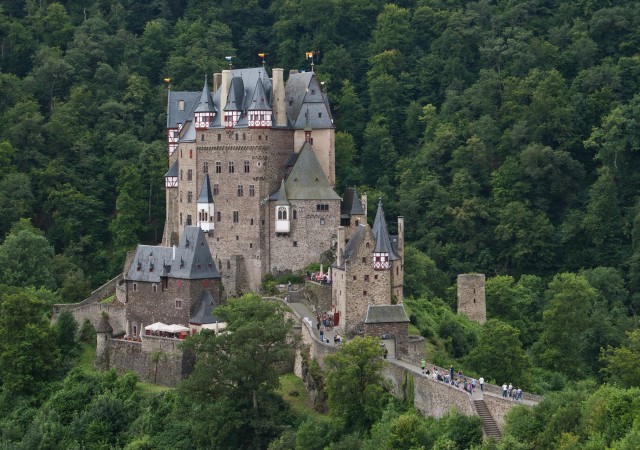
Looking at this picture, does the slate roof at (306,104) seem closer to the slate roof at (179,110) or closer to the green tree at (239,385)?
the slate roof at (179,110)

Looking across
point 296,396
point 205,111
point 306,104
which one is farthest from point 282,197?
point 296,396

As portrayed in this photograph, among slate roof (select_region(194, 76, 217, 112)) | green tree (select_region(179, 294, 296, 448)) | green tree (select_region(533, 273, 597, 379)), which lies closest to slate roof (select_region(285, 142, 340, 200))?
slate roof (select_region(194, 76, 217, 112))

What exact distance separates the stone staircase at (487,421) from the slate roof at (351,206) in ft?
69.0

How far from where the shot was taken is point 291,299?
7556 centimetres

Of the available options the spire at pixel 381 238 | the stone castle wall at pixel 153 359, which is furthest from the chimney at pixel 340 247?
the stone castle wall at pixel 153 359

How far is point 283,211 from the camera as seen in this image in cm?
7756

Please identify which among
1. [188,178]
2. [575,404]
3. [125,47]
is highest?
[125,47]

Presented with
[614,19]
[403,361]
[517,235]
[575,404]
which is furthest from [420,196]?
[575,404]

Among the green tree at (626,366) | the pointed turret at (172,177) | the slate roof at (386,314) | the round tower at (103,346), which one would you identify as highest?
the pointed turret at (172,177)

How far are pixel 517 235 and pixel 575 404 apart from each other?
38.0m

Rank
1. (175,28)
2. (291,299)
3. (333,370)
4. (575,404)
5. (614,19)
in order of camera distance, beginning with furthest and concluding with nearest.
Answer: (175,28)
(614,19)
(291,299)
(333,370)
(575,404)

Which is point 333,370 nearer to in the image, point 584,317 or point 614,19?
point 584,317

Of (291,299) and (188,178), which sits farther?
(188,178)

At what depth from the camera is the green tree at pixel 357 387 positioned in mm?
62969
